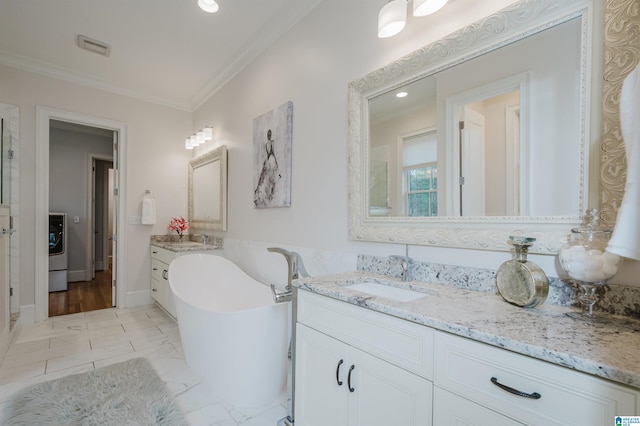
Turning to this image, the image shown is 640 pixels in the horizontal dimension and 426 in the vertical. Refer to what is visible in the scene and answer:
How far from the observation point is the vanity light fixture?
2.18m

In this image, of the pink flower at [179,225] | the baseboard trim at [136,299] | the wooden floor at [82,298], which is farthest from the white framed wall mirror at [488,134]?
the wooden floor at [82,298]

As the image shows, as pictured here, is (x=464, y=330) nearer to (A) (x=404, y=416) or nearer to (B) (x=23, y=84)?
(A) (x=404, y=416)

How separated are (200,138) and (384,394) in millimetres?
3533

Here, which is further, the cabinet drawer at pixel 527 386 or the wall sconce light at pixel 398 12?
the wall sconce light at pixel 398 12

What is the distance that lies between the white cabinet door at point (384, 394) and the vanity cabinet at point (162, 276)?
245 cm

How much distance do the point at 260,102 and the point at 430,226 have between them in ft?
6.70

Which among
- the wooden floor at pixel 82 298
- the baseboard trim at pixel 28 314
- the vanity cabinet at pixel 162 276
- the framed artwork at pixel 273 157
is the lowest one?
the wooden floor at pixel 82 298

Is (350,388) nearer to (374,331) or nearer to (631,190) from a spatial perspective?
(374,331)

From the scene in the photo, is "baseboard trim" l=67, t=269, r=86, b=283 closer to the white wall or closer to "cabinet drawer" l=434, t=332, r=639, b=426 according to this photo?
the white wall

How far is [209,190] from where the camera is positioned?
3627mm

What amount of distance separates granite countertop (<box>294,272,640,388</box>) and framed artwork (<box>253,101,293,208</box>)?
1345 millimetres

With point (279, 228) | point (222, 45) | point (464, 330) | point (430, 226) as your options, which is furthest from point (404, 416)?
point (222, 45)

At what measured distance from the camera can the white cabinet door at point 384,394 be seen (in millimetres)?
921

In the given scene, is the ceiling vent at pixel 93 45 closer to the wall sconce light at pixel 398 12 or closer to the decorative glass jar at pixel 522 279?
the wall sconce light at pixel 398 12
